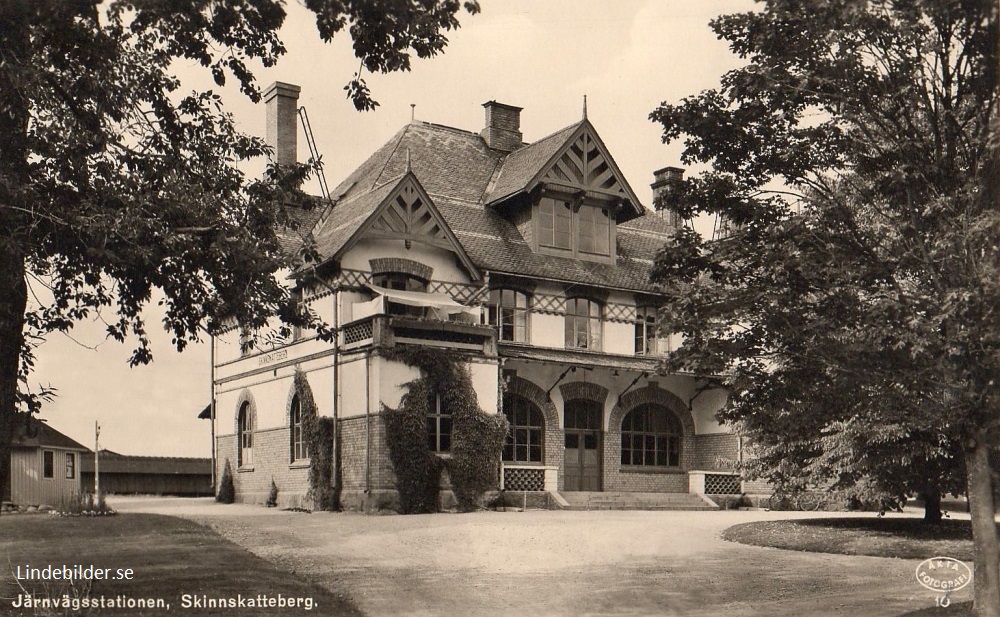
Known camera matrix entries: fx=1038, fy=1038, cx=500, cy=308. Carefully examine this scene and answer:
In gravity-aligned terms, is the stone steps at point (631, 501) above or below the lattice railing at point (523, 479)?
below

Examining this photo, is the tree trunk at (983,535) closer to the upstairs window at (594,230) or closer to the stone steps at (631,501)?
the stone steps at (631,501)

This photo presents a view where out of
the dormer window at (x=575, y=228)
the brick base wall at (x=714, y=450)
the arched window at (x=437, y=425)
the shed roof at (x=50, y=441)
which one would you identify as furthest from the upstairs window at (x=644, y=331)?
the shed roof at (x=50, y=441)

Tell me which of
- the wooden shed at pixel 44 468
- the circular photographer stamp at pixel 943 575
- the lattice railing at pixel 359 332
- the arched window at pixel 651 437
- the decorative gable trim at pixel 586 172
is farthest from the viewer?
the wooden shed at pixel 44 468

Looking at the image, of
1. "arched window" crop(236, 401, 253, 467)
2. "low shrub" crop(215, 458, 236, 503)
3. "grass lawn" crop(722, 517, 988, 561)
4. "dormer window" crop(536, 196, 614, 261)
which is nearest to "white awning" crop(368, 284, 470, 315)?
"dormer window" crop(536, 196, 614, 261)

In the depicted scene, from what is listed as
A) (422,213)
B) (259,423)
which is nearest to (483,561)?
(422,213)

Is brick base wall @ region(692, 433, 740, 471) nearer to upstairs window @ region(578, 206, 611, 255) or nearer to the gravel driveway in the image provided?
upstairs window @ region(578, 206, 611, 255)

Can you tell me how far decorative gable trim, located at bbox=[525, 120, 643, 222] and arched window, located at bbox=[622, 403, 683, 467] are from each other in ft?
20.1

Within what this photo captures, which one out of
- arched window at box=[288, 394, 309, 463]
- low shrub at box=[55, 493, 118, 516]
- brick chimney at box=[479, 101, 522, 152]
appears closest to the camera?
low shrub at box=[55, 493, 118, 516]

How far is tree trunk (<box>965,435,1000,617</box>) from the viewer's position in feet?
32.5

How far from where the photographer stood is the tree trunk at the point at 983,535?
32.5 feet

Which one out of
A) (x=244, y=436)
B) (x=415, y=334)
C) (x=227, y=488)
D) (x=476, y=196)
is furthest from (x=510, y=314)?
(x=227, y=488)

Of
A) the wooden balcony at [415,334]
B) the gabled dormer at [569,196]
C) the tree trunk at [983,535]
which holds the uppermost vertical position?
the gabled dormer at [569,196]

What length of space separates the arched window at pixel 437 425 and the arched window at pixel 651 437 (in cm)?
753

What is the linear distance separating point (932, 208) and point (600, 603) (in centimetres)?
529
